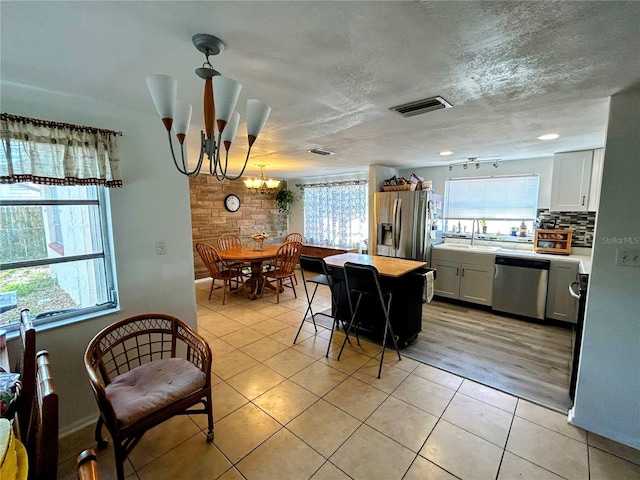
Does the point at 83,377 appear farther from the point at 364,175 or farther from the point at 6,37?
the point at 364,175

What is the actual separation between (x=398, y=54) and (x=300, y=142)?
1830 mm

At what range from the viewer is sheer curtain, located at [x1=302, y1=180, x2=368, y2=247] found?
5.76 metres

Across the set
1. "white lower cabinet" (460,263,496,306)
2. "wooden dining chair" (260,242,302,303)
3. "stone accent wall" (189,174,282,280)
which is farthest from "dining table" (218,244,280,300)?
"white lower cabinet" (460,263,496,306)

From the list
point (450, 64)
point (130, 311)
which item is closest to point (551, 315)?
point (450, 64)

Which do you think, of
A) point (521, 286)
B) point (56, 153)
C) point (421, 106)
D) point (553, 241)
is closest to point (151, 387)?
point (56, 153)

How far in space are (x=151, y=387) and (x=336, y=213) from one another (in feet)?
16.0

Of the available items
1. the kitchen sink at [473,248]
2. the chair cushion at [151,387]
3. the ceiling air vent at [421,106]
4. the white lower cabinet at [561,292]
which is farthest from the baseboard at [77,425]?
the white lower cabinet at [561,292]

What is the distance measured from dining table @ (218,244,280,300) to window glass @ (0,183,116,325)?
226cm

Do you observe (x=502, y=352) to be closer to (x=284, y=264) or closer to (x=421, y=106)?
(x=421, y=106)

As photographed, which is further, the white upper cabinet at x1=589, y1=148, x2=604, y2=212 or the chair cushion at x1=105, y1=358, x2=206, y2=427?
the white upper cabinet at x1=589, y1=148, x2=604, y2=212

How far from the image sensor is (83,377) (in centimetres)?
193

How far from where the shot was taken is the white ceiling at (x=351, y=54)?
1.01m

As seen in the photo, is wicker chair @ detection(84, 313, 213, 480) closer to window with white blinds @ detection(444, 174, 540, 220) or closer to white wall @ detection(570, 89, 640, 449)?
white wall @ detection(570, 89, 640, 449)

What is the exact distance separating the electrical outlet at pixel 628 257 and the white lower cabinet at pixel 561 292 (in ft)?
6.33
